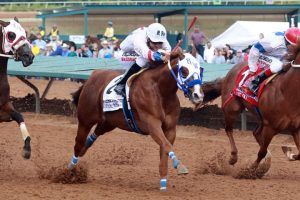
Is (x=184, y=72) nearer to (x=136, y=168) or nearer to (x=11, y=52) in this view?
(x=11, y=52)

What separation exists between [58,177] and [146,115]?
139 centimetres

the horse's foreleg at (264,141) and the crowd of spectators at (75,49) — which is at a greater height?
the crowd of spectators at (75,49)

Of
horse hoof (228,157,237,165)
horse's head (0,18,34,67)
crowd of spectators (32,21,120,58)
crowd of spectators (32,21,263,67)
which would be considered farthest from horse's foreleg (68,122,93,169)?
crowd of spectators (32,21,120,58)

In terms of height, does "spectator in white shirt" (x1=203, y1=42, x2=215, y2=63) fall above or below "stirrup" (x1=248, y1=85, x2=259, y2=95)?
below

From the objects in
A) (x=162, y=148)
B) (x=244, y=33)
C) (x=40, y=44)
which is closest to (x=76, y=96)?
(x=162, y=148)

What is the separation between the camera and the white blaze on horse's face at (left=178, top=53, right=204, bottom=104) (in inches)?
296

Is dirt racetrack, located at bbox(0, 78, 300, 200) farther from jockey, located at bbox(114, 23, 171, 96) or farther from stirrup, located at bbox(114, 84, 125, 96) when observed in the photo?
jockey, located at bbox(114, 23, 171, 96)

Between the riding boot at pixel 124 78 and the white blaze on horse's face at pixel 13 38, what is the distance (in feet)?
4.08

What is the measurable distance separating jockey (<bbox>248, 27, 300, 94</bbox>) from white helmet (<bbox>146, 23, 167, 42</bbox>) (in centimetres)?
162

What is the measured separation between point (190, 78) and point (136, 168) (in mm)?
2546

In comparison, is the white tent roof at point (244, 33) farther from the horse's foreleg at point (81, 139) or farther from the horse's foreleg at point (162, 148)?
the horse's foreleg at point (162, 148)

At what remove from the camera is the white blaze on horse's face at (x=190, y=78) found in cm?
752

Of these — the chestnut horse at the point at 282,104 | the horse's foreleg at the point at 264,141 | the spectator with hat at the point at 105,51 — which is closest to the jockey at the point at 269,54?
the chestnut horse at the point at 282,104

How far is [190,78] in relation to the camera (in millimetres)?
7547
